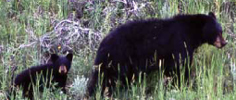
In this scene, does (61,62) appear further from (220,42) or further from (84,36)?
(220,42)

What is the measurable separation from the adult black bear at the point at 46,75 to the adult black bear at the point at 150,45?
1.35ft

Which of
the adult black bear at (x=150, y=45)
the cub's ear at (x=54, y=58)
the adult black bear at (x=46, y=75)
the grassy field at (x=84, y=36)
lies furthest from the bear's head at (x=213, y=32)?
the cub's ear at (x=54, y=58)

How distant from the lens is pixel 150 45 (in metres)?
8.02

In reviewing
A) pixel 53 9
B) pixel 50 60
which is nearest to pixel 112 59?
pixel 50 60

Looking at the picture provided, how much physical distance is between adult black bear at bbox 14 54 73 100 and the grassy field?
0.21 metres

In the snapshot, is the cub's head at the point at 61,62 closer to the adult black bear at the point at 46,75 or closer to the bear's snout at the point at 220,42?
the adult black bear at the point at 46,75

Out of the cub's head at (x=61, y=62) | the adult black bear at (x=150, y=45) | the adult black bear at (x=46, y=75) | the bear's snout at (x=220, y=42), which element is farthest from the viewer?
the bear's snout at (x=220, y=42)

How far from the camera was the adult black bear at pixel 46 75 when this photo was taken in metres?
7.97

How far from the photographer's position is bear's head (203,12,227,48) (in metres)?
8.34

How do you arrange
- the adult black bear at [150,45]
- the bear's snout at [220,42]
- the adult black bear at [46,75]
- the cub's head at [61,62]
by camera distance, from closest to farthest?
the adult black bear at [150,45], the adult black bear at [46,75], the cub's head at [61,62], the bear's snout at [220,42]

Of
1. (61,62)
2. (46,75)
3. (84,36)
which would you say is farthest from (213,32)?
(46,75)

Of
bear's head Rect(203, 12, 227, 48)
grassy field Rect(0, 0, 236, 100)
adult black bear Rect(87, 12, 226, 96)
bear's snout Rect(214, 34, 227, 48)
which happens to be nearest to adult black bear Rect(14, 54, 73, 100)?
grassy field Rect(0, 0, 236, 100)

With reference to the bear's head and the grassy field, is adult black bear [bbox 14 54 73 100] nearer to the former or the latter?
the grassy field

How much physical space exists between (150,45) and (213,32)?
39.9 inches
